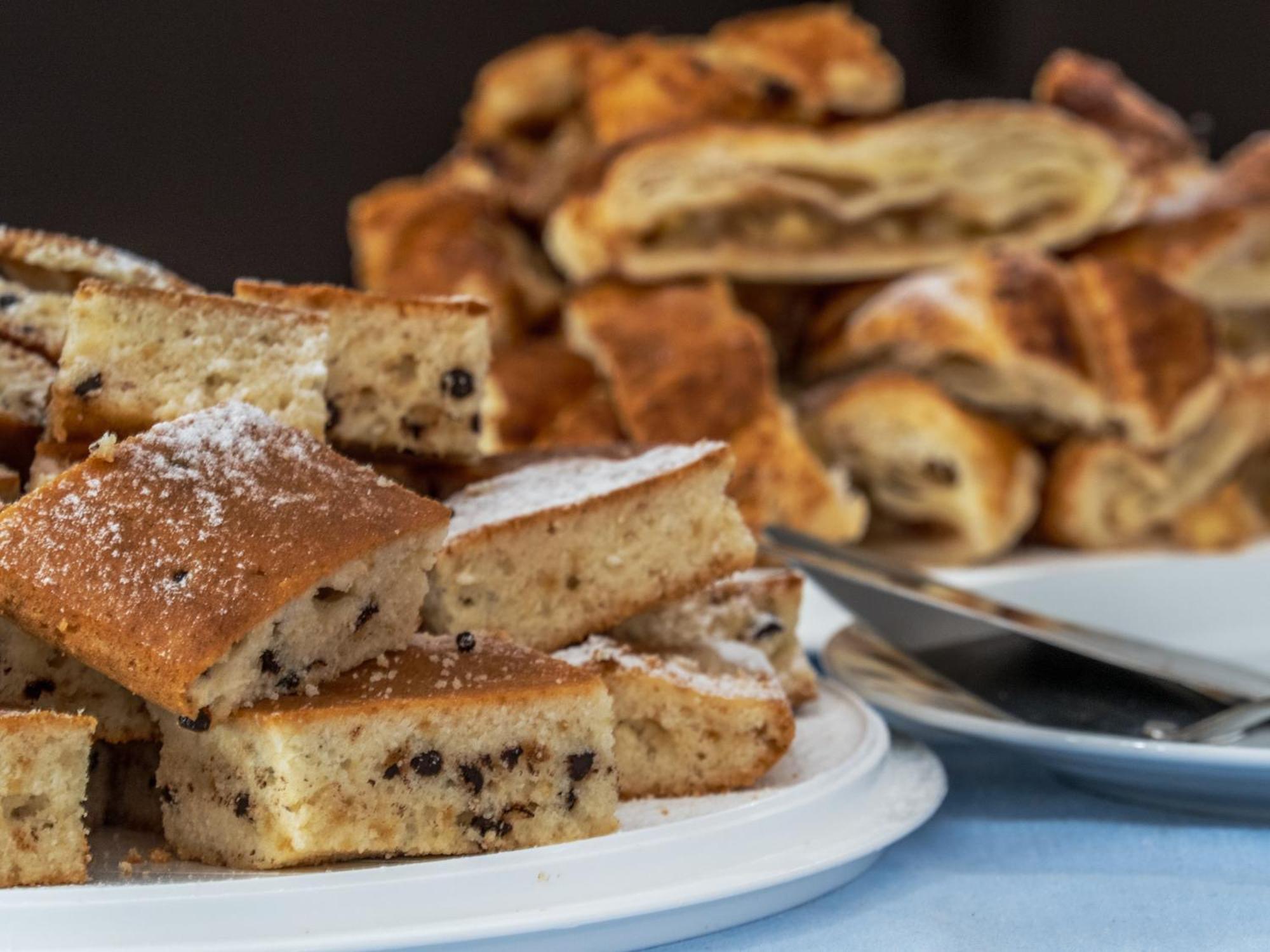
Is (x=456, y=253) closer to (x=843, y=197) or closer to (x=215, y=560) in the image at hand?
(x=843, y=197)

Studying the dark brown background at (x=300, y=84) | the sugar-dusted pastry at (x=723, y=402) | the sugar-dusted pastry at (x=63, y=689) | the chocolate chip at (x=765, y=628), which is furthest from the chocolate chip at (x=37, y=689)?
the dark brown background at (x=300, y=84)

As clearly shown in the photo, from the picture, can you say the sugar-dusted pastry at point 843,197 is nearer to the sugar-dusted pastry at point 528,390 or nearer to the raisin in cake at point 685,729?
the sugar-dusted pastry at point 528,390

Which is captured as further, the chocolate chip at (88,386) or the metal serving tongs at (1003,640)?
the metal serving tongs at (1003,640)

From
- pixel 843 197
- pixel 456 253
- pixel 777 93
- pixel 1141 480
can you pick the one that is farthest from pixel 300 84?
pixel 1141 480

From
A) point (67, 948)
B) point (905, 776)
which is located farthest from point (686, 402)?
point (67, 948)

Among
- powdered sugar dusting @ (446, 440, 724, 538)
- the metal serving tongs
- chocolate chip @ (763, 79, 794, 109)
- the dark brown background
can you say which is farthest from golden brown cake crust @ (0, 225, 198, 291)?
the dark brown background

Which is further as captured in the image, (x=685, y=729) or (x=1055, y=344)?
(x=1055, y=344)
